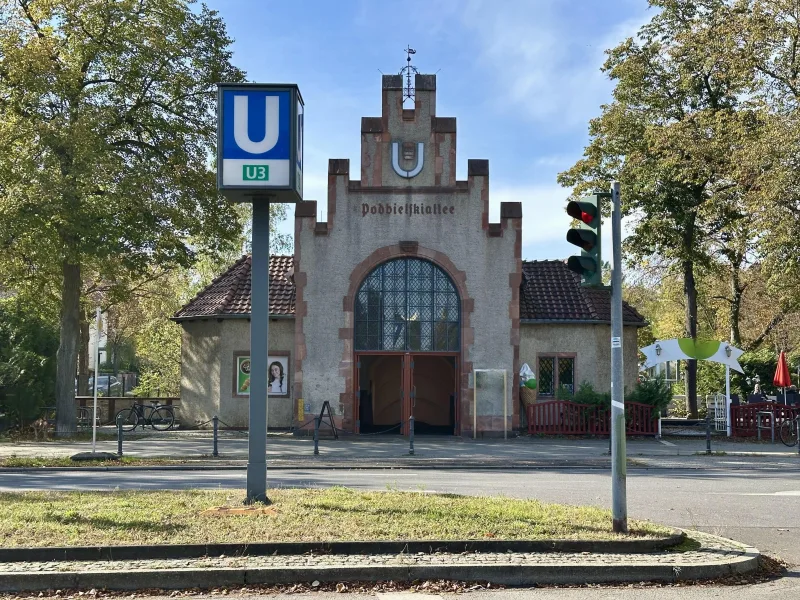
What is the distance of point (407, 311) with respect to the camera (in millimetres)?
27766

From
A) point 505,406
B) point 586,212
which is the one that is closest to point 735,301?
point 505,406

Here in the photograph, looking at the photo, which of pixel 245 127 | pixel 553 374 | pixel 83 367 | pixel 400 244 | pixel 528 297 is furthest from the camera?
pixel 83 367

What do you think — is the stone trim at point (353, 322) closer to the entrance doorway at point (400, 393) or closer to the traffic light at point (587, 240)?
the entrance doorway at point (400, 393)

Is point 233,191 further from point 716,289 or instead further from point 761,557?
point 716,289

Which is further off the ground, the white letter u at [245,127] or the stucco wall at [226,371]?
the white letter u at [245,127]

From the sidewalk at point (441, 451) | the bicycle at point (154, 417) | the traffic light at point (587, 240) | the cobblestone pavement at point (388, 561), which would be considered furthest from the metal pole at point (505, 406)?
the cobblestone pavement at point (388, 561)

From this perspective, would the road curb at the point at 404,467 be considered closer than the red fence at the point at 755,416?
Yes

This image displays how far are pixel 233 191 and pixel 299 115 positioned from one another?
136cm

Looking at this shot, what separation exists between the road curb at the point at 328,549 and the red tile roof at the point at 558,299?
67.0 feet

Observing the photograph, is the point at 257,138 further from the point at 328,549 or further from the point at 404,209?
the point at 404,209

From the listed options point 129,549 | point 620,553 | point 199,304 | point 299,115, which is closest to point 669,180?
point 199,304

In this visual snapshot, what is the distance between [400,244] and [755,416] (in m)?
12.4

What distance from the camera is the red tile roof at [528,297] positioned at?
2966cm

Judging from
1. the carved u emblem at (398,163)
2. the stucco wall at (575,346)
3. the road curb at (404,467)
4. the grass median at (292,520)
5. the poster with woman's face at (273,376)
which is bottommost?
the road curb at (404,467)
